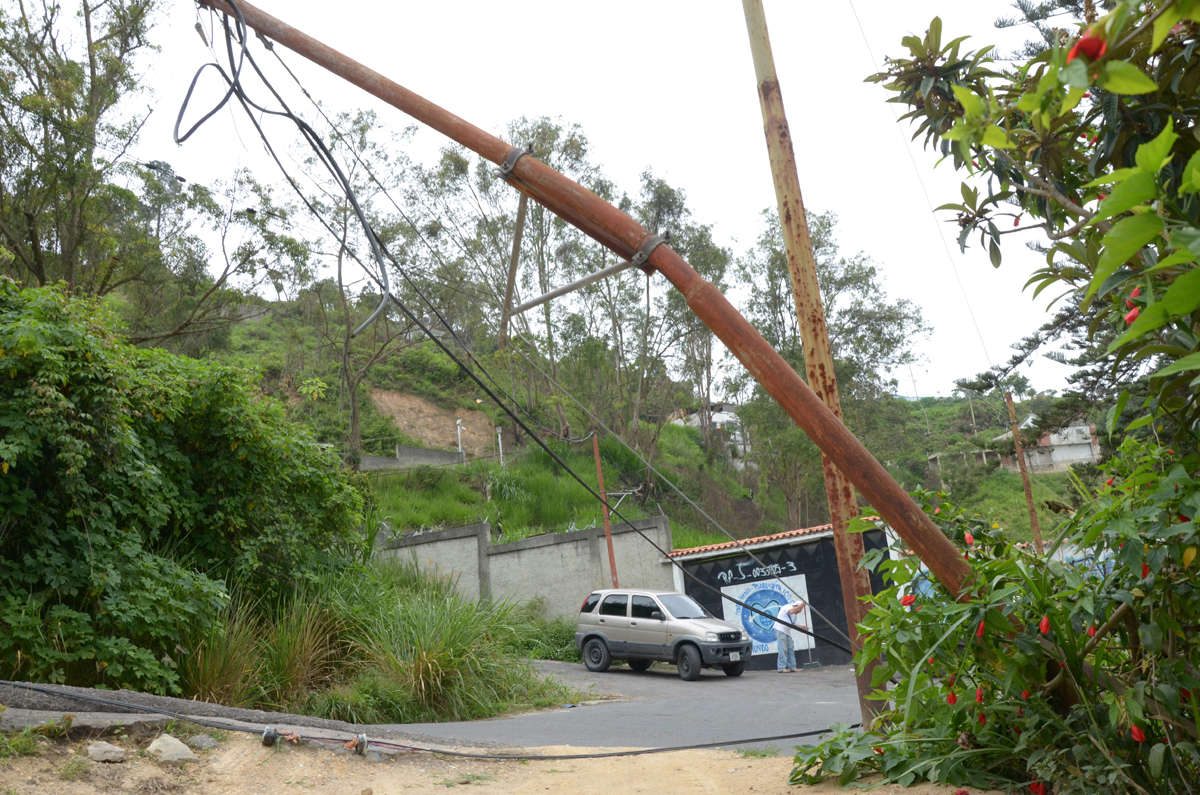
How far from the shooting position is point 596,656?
1689 centimetres

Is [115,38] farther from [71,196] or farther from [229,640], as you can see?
[229,640]

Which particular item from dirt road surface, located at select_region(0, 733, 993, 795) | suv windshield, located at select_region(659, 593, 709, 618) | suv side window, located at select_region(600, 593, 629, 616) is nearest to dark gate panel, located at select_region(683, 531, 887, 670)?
suv windshield, located at select_region(659, 593, 709, 618)

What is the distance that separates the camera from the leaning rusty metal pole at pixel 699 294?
3660 mm

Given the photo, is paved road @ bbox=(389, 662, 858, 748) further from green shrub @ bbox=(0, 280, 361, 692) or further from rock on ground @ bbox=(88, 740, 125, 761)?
rock on ground @ bbox=(88, 740, 125, 761)

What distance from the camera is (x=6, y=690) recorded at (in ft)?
16.9

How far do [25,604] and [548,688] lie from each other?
6.57m

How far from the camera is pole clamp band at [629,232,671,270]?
4.30 m

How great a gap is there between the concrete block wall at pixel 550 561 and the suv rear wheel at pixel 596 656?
444 cm

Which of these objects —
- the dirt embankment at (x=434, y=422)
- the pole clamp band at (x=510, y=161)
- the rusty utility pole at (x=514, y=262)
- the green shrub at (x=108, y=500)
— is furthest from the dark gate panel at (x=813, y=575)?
the dirt embankment at (x=434, y=422)

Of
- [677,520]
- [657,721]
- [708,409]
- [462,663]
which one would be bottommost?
[657,721]

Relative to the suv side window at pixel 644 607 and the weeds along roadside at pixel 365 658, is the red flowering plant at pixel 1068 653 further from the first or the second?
the suv side window at pixel 644 607

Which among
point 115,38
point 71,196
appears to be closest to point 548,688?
point 71,196

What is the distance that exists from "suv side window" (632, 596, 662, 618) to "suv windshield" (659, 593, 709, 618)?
170 millimetres

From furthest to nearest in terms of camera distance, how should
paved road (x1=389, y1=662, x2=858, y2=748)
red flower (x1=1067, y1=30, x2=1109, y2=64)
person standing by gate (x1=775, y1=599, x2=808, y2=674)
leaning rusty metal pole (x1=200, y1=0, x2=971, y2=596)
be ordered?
person standing by gate (x1=775, y1=599, x2=808, y2=674), paved road (x1=389, y1=662, x2=858, y2=748), leaning rusty metal pole (x1=200, y1=0, x2=971, y2=596), red flower (x1=1067, y1=30, x2=1109, y2=64)
